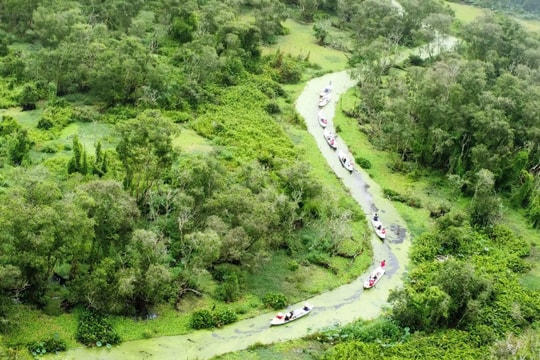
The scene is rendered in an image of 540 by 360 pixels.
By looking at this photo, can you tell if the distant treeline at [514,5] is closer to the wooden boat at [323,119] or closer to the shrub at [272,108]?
the wooden boat at [323,119]

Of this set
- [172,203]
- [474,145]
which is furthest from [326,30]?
[172,203]

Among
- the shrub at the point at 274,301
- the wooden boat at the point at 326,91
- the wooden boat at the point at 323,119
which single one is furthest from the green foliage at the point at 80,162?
the wooden boat at the point at 326,91

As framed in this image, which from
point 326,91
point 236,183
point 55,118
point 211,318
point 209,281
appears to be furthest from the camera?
point 326,91

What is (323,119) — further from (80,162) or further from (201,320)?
(201,320)

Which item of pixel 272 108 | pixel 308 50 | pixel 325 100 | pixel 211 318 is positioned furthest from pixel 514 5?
pixel 211 318

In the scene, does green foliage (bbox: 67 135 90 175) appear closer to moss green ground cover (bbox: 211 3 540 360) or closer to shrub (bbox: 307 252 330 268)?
shrub (bbox: 307 252 330 268)

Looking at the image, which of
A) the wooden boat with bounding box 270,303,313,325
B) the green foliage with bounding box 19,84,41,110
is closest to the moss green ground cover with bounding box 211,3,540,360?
the wooden boat with bounding box 270,303,313,325
